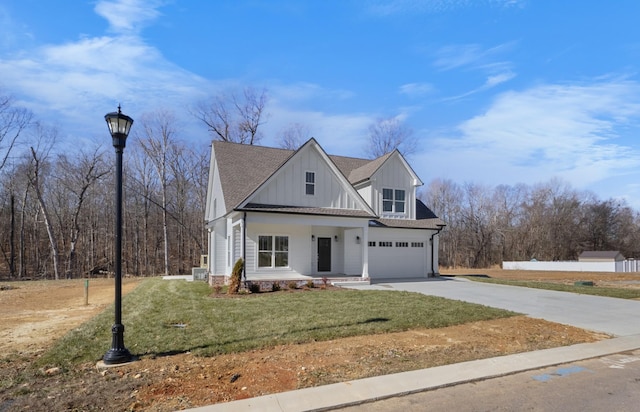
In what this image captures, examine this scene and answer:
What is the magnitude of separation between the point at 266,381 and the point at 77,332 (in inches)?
202

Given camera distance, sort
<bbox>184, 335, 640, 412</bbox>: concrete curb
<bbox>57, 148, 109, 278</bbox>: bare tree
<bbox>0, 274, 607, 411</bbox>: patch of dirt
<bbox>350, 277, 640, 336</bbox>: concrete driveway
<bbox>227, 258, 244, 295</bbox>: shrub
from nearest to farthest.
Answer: <bbox>184, 335, 640, 412</bbox>: concrete curb → <bbox>0, 274, 607, 411</bbox>: patch of dirt → <bbox>350, 277, 640, 336</bbox>: concrete driveway → <bbox>227, 258, 244, 295</bbox>: shrub → <bbox>57, 148, 109, 278</bbox>: bare tree

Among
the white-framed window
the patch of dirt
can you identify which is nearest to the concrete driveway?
the patch of dirt

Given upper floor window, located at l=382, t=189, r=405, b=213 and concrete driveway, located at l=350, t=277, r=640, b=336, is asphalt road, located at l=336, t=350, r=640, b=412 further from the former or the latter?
upper floor window, located at l=382, t=189, r=405, b=213

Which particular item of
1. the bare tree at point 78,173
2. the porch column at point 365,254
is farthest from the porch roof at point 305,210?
the bare tree at point 78,173

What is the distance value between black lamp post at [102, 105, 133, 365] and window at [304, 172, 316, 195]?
11479 mm

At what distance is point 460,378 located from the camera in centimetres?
554

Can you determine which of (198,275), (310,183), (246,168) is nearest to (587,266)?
(310,183)

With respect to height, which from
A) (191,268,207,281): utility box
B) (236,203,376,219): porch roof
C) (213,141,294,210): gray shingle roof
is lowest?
(191,268,207,281): utility box

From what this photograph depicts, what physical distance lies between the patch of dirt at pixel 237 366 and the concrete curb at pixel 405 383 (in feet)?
0.75

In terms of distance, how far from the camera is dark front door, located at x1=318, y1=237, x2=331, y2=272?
19.6 meters

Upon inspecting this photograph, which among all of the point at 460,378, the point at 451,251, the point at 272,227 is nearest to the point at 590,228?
the point at 451,251

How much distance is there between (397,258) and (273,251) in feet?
24.3

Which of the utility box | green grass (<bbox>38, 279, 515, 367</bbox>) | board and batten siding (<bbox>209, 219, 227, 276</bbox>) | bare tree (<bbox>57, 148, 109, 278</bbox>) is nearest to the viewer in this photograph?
green grass (<bbox>38, 279, 515, 367</bbox>)

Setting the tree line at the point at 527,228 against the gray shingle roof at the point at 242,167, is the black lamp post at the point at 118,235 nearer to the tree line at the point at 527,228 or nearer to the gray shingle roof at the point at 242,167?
the gray shingle roof at the point at 242,167
